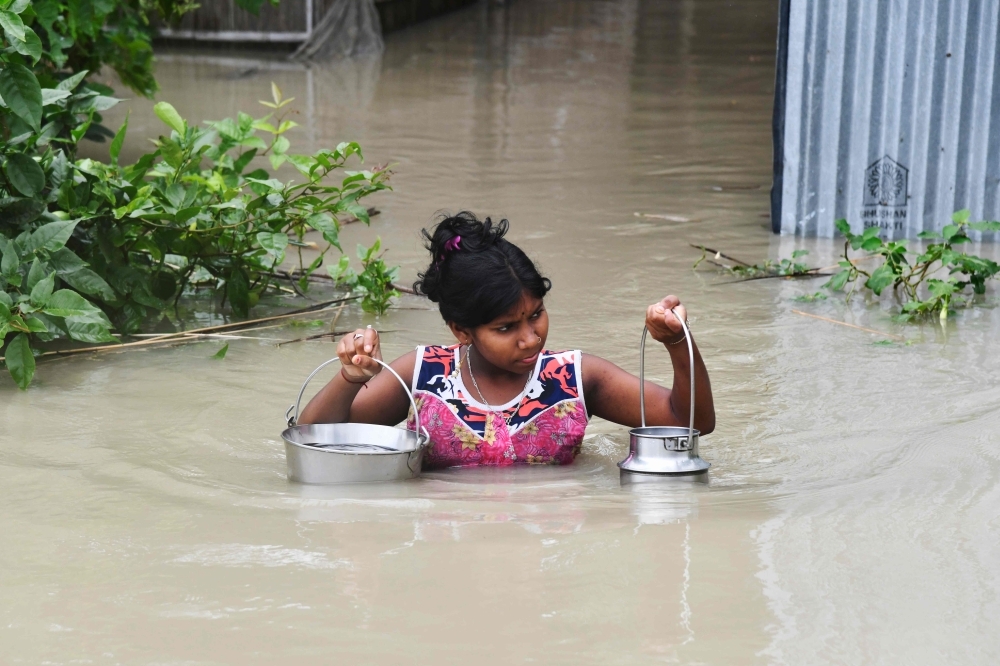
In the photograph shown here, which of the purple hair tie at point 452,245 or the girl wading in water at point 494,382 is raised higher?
the purple hair tie at point 452,245

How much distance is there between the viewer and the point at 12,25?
346 centimetres

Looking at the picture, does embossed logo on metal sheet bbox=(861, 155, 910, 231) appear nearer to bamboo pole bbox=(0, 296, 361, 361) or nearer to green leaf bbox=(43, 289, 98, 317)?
bamboo pole bbox=(0, 296, 361, 361)

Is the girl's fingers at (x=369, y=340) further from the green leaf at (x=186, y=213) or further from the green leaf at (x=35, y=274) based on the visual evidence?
the green leaf at (x=186, y=213)

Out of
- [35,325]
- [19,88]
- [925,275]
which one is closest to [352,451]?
[35,325]

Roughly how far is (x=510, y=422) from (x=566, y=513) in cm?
61

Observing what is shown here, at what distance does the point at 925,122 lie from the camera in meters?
6.07

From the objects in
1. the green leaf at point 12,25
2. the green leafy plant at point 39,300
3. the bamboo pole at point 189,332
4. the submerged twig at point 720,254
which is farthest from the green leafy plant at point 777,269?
the green leaf at point 12,25

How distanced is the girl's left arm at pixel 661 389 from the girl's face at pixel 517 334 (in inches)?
11.7

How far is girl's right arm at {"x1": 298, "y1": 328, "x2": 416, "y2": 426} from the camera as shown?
9.40 feet

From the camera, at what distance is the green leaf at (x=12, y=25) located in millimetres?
3435

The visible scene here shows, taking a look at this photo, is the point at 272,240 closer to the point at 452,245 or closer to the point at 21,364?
the point at 21,364

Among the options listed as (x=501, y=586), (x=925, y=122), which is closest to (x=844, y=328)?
(x=925, y=122)

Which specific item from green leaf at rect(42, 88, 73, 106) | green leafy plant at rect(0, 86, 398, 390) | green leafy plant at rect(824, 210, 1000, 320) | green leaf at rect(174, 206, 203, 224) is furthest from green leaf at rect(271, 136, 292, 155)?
green leafy plant at rect(824, 210, 1000, 320)

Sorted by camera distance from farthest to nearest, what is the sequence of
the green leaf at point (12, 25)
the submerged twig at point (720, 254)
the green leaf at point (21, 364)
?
the submerged twig at point (720, 254) → the green leaf at point (21, 364) → the green leaf at point (12, 25)
